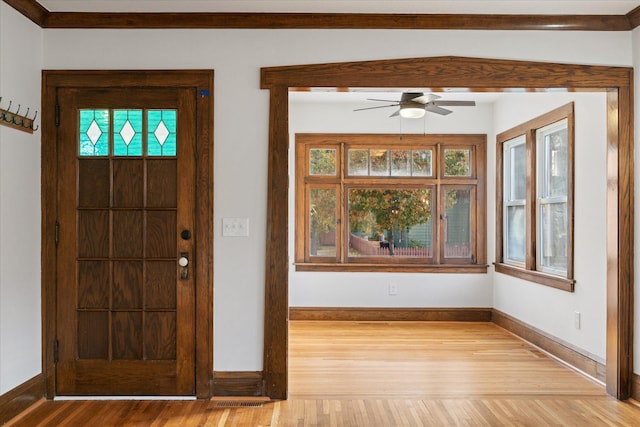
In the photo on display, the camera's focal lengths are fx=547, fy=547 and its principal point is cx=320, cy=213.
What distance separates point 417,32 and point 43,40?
2531mm

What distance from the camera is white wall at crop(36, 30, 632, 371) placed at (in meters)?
3.71

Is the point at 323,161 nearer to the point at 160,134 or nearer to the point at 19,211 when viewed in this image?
the point at 160,134

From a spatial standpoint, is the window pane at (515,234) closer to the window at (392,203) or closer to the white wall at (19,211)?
the window at (392,203)

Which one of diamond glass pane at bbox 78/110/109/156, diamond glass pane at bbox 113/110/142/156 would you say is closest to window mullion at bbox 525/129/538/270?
diamond glass pane at bbox 113/110/142/156

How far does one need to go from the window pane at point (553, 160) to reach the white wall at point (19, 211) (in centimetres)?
420

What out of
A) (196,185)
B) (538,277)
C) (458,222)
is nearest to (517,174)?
(458,222)

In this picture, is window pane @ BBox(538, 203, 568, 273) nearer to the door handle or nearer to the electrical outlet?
the electrical outlet

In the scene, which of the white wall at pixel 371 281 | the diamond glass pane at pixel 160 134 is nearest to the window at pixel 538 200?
the white wall at pixel 371 281

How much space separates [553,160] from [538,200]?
0.45m

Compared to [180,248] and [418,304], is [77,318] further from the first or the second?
[418,304]

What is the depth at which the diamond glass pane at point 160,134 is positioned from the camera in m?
3.71

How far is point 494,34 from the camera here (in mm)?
3730

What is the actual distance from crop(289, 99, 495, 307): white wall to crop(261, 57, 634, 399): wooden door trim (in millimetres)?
2718

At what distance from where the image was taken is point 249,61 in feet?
12.2
